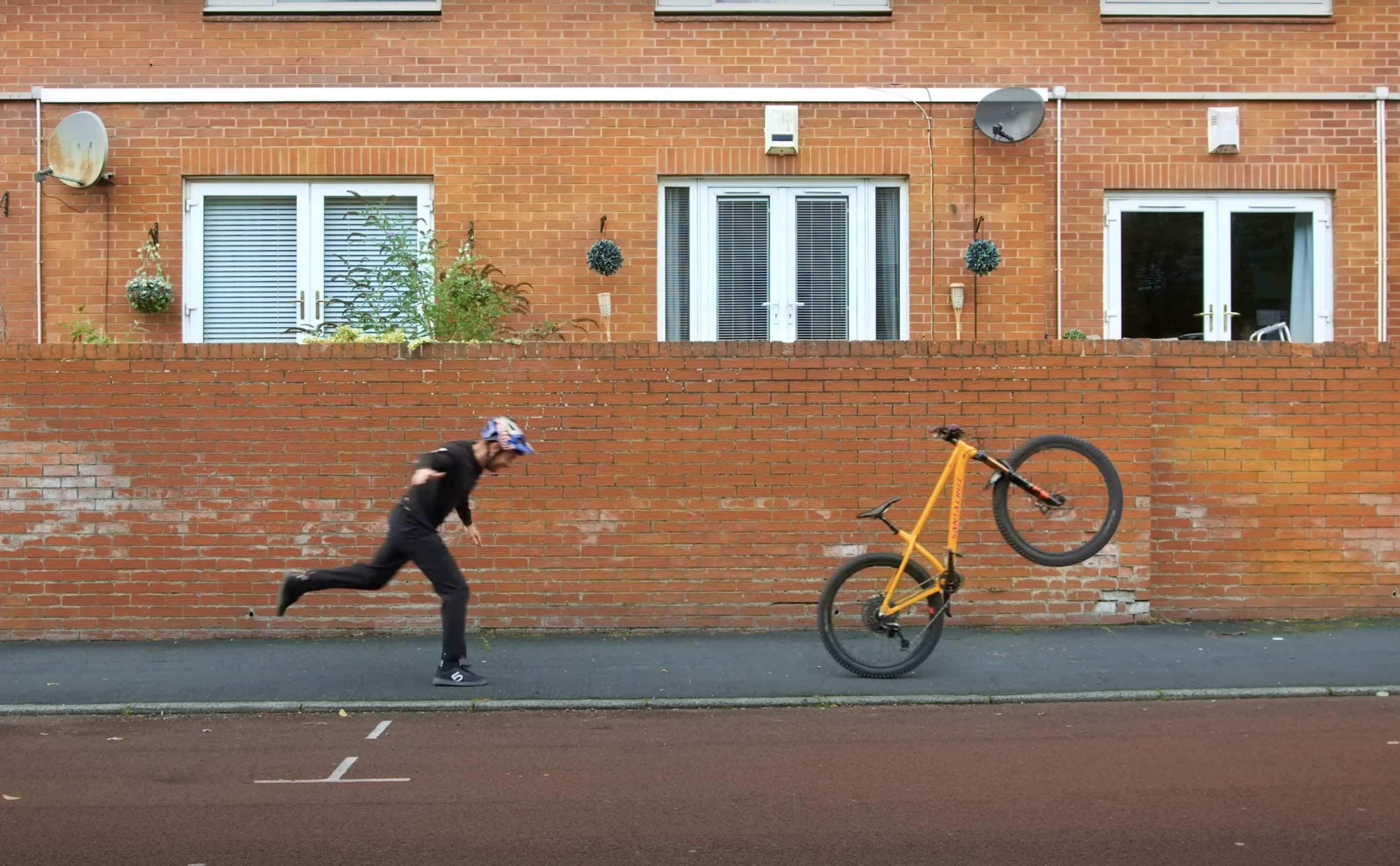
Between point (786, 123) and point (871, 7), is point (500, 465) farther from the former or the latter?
point (871, 7)

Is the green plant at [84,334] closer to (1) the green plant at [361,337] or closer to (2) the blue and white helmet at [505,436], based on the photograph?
(1) the green plant at [361,337]

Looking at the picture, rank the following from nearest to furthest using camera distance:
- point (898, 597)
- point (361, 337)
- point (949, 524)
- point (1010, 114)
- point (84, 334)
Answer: point (898, 597)
point (949, 524)
point (361, 337)
point (84, 334)
point (1010, 114)

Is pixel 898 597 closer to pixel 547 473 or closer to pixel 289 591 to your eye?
pixel 547 473

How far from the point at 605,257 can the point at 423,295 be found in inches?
71.6

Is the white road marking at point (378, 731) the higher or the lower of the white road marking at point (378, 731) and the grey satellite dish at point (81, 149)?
the lower

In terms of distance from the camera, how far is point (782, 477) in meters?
10.1

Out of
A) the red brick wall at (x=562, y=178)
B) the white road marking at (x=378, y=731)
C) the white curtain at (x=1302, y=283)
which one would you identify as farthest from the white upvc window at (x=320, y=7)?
the white curtain at (x=1302, y=283)

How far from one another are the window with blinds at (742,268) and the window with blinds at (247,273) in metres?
3.98

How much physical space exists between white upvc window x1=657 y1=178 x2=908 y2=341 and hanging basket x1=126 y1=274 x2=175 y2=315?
14.7 feet

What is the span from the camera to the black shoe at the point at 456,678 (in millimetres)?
8359

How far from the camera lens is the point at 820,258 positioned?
12.5 metres

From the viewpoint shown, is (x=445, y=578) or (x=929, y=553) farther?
(x=929, y=553)

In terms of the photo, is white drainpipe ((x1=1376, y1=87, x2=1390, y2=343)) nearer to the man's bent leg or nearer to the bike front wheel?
the bike front wheel

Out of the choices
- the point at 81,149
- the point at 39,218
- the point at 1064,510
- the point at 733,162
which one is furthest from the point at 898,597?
the point at 39,218
